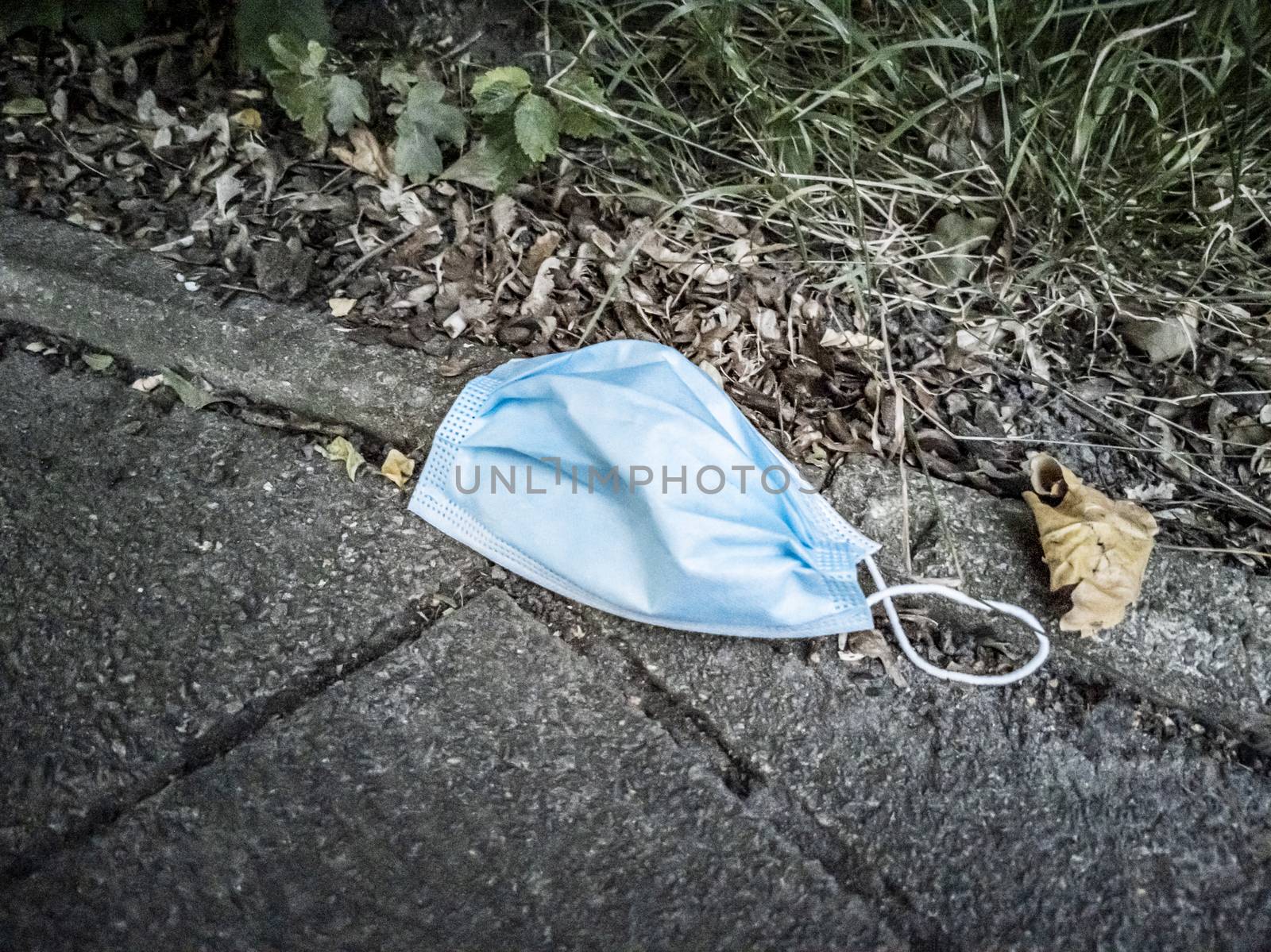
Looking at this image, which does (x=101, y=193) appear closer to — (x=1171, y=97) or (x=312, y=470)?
(x=312, y=470)

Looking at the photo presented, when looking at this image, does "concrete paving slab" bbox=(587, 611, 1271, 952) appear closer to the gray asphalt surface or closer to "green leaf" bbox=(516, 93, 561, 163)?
the gray asphalt surface

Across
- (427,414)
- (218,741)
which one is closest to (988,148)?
(427,414)

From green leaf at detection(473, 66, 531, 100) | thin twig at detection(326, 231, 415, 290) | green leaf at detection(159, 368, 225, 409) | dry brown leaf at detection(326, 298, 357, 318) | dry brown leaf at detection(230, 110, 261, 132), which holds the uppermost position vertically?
green leaf at detection(473, 66, 531, 100)

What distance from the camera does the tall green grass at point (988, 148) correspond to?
174 centimetres

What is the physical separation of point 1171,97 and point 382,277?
64.6 inches

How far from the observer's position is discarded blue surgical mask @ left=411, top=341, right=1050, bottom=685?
1.35 m

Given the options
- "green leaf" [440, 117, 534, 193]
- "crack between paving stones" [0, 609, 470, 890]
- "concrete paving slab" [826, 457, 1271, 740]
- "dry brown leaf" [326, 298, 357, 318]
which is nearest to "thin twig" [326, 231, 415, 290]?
"dry brown leaf" [326, 298, 357, 318]

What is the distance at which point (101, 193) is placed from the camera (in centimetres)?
188

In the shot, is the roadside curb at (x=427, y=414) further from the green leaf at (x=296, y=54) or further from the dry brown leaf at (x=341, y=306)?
the green leaf at (x=296, y=54)

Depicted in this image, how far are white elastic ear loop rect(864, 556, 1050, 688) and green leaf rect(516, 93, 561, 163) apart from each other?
1.02 metres

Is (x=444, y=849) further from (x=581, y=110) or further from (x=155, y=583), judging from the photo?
(x=581, y=110)

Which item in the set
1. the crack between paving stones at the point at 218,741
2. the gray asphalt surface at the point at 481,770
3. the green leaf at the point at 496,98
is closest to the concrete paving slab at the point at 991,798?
the gray asphalt surface at the point at 481,770

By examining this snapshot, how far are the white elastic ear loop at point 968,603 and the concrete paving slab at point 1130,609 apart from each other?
4 cm

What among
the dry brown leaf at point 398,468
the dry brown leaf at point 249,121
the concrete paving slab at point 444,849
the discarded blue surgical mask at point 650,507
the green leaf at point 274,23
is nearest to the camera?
the concrete paving slab at point 444,849
